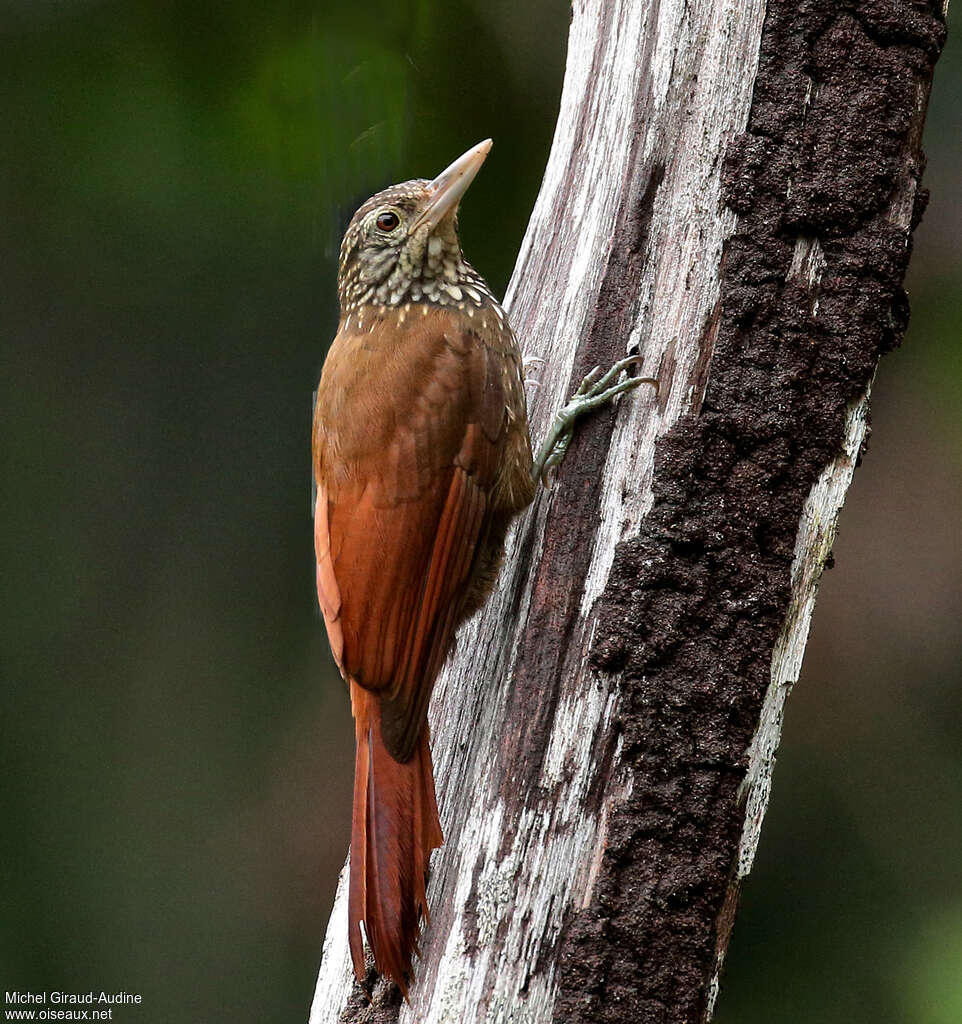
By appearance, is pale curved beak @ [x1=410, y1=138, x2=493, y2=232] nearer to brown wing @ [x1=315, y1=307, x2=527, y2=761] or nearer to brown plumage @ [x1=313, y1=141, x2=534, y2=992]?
brown plumage @ [x1=313, y1=141, x2=534, y2=992]

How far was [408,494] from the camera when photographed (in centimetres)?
245

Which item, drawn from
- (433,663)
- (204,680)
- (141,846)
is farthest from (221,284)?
(433,663)

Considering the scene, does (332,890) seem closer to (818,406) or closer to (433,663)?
(433,663)

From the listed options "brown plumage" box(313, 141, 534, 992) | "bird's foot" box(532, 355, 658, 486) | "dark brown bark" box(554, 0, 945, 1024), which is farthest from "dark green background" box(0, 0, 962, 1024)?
"dark brown bark" box(554, 0, 945, 1024)

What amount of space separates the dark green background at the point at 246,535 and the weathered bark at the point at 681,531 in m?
1.28

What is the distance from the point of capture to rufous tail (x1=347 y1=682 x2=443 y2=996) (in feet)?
6.77

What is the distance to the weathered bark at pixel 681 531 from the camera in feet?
6.47

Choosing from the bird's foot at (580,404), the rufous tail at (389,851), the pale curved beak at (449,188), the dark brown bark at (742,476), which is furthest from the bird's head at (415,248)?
the rufous tail at (389,851)

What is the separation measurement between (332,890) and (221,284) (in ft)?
6.97

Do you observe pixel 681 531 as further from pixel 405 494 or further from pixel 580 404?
pixel 405 494

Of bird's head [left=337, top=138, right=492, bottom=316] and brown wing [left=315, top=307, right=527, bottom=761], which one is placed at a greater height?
bird's head [left=337, top=138, right=492, bottom=316]

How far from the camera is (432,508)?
96.4 inches

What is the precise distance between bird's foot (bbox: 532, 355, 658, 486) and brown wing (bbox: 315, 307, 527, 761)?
0.33 ft

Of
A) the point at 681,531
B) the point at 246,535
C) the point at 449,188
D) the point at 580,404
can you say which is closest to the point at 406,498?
the point at 580,404
